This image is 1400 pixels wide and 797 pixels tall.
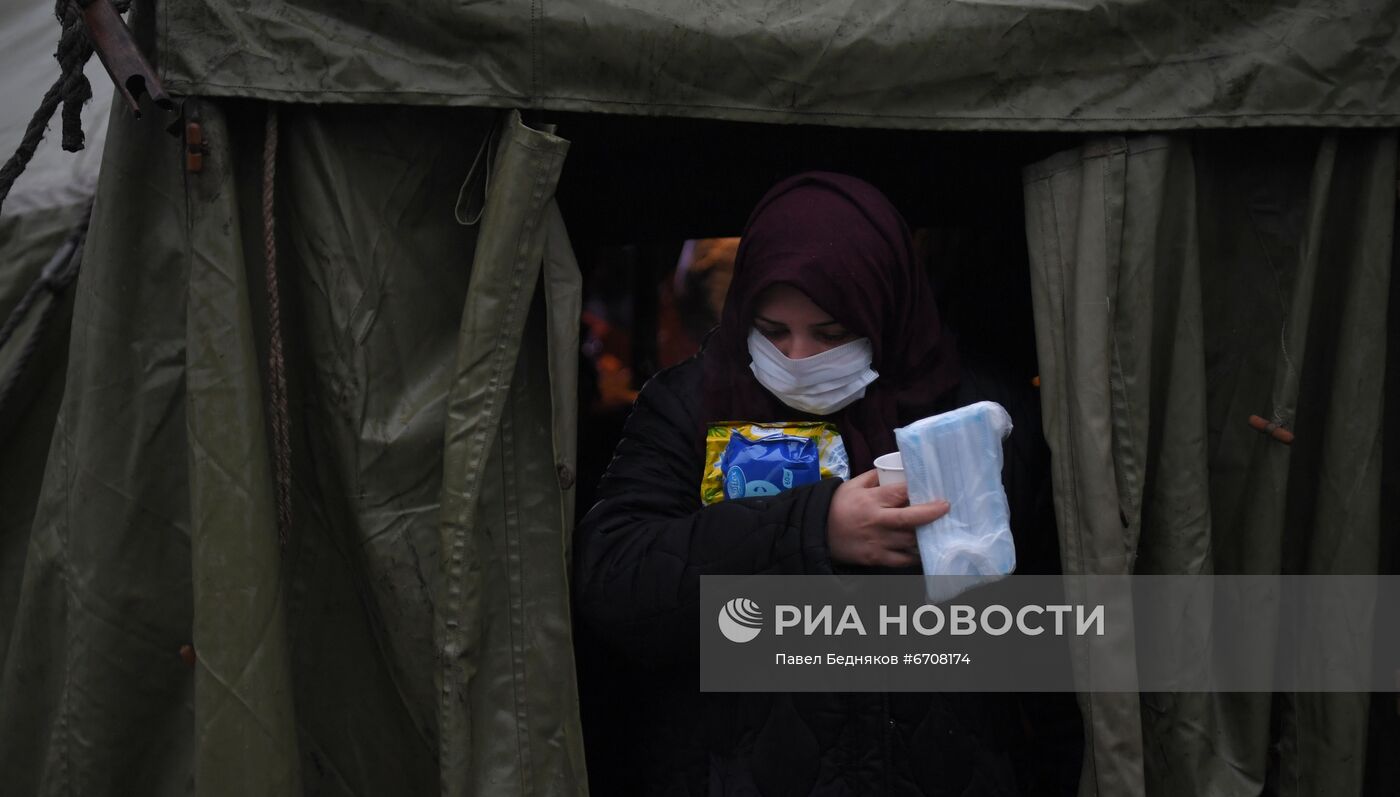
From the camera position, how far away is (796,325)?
5.73 ft

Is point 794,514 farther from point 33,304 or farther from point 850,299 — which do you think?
point 33,304

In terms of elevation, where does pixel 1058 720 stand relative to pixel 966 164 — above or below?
below

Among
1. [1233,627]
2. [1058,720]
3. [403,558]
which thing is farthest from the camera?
[1058,720]

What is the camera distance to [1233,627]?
182cm

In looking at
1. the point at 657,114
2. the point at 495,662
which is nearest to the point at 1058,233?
the point at 657,114

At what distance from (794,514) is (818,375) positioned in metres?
0.23

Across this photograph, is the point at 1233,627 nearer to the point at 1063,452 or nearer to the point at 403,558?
the point at 1063,452

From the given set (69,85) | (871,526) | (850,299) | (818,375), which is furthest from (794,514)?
(69,85)

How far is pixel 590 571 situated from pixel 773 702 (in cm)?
35

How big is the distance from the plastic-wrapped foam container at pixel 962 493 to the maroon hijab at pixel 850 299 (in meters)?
0.21

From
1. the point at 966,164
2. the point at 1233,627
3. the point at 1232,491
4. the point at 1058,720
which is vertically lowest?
the point at 1058,720

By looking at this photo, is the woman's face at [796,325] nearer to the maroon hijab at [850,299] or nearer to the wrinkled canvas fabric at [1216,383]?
the maroon hijab at [850,299]

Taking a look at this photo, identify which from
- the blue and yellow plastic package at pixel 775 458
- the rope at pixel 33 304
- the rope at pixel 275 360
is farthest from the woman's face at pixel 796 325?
→ the rope at pixel 33 304
